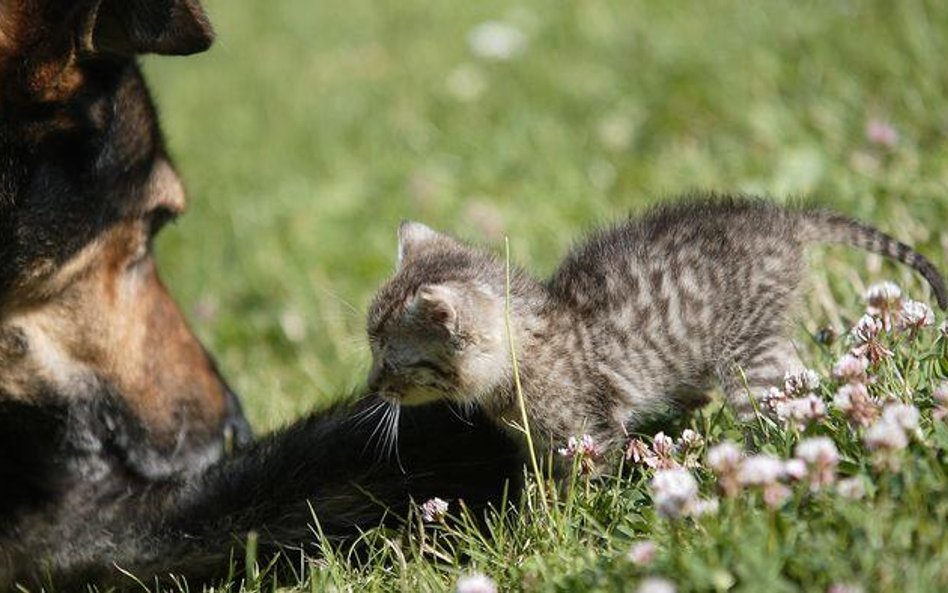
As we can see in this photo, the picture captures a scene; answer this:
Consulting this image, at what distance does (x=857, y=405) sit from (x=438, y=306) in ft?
3.32

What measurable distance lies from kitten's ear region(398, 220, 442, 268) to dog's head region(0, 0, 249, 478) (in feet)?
2.54

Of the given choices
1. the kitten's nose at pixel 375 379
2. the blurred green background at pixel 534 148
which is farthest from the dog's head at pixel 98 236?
the kitten's nose at pixel 375 379

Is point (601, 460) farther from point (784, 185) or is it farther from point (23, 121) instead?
point (784, 185)

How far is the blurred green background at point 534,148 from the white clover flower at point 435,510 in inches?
35.3

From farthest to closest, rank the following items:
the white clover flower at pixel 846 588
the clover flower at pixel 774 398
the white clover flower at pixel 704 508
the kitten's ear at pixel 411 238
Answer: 1. the kitten's ear at pixel 411 238
2. the clover flower at pixel 774 398
3. the white clover flower at pixel 704 508
4. the white clover flower at pixel 846 588

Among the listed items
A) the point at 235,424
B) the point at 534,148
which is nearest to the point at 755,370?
the point at 235,424

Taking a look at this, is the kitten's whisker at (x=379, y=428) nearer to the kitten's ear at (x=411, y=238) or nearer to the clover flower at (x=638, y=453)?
the kitten's ear at (x=411, y=238)

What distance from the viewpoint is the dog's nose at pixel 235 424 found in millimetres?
4449

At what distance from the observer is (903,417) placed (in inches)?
106

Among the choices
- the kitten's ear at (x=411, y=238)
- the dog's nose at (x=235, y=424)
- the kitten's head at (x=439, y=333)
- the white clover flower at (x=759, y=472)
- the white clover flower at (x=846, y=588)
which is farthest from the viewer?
the dog's nose at (x=235, y=424)

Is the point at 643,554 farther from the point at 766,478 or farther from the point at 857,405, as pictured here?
the point at 857,405

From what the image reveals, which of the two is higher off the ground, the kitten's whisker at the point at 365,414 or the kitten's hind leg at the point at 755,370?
the kitten's hind leg at the point at 755,370

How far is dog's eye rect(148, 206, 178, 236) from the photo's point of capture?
4.60 meters

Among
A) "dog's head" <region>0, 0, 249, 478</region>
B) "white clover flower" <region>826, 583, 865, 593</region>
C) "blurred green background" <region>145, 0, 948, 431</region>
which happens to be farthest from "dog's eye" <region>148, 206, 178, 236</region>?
"white clover flower" <region>826, 583, 865, 593</region>
